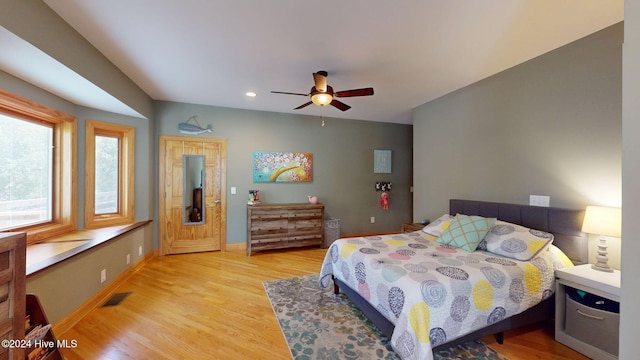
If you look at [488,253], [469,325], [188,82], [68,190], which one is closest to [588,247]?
[488,253]

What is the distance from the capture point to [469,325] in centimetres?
176

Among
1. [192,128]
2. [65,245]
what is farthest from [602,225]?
[192,128]

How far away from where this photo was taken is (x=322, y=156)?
16.7 ft

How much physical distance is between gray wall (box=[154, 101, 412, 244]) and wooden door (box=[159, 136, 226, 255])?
5.4 inches

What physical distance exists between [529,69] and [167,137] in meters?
5.06

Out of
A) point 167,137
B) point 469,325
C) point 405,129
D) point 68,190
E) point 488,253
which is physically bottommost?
point 469,325

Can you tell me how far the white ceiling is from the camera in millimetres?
1889

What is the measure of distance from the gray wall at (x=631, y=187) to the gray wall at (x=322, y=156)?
4433 mm

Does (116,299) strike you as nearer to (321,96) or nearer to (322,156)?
(321,96)

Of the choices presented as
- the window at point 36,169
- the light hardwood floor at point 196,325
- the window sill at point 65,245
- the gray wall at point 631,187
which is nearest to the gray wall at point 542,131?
the light hardwood floor at point 196,325

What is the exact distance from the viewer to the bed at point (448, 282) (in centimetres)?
166

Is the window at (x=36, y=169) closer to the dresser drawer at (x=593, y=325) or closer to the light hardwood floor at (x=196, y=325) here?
the light hardwood floor at (x=196, y=325)

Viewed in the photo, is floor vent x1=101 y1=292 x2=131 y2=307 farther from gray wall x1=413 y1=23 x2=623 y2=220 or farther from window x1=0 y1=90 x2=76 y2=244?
gray wall x1=413 y1=23 x2=623 y2=220

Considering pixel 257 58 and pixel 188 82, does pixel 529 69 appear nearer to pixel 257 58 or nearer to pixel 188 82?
pixel 257 58
